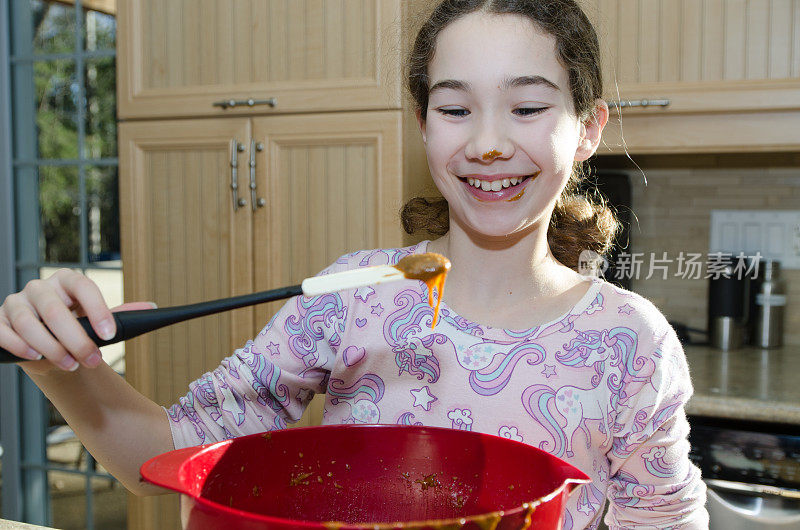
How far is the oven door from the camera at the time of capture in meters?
1.46

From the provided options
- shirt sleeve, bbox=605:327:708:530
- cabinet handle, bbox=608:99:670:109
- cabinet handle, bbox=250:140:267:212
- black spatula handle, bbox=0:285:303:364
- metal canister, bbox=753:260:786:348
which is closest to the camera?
black spatula handle, bbox=0:285:303:364

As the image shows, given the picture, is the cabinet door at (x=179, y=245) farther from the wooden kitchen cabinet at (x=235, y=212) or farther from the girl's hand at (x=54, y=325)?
the girl's hand at (x=54, y=325)

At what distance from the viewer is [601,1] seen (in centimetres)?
164

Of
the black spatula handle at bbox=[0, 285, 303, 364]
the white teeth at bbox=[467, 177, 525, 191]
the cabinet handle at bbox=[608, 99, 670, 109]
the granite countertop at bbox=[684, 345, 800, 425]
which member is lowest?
the granite countertop at bbox=[684, 345, 800, 425]

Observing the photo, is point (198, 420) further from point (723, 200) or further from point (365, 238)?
point (723, 200)

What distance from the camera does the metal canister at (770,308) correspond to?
6.31 feet

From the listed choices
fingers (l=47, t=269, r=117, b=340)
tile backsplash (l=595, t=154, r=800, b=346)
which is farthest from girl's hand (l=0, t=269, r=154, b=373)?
tile backsplash (l=595, t=154, r=800, b=346)

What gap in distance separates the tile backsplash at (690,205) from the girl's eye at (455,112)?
1204 millimetres

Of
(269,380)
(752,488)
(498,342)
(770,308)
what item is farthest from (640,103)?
(269,380)

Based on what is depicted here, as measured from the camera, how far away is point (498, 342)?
0.88 m

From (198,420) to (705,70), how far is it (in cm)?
130

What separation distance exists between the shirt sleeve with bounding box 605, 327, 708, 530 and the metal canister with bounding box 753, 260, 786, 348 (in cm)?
124

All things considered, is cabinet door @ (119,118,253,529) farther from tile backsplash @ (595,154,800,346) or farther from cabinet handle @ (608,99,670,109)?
tile backsplash @ (595,154,800,346)

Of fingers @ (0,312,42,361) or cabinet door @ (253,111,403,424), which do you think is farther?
cabinet door @ (253,111,403,424)
